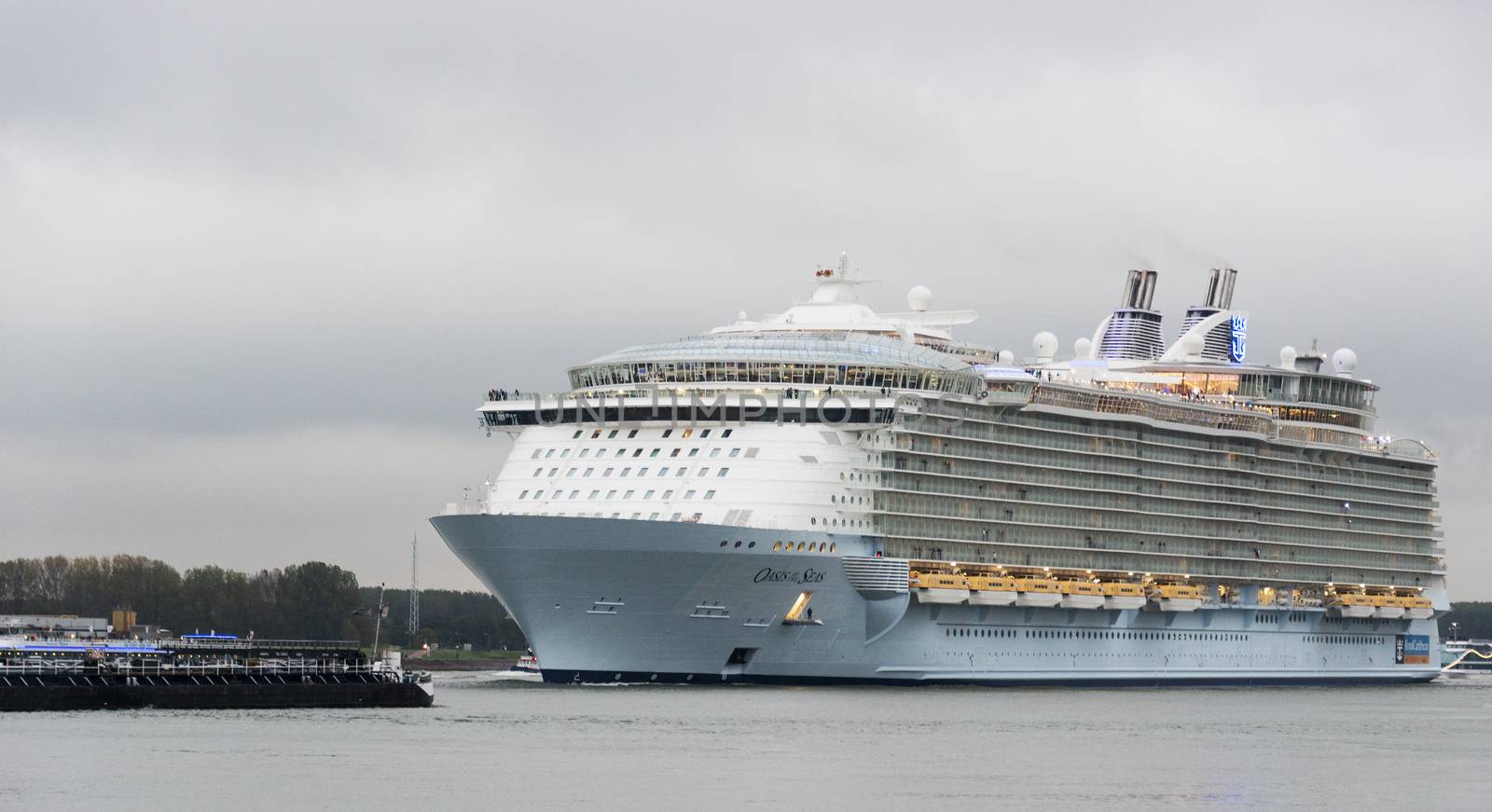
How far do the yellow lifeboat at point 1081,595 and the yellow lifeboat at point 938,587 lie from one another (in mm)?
6611

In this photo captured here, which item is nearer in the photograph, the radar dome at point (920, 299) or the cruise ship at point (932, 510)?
the cruise ship at point (932, 510)

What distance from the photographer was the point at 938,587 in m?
98.6

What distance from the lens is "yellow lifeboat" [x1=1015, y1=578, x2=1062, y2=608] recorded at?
103m

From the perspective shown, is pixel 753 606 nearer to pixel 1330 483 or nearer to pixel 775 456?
pixel 775 456

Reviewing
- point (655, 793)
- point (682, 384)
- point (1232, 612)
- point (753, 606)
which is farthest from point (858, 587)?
point (655, 793)

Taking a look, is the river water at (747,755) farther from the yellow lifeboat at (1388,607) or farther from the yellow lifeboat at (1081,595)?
the yellow lifeboat at (1388,607)

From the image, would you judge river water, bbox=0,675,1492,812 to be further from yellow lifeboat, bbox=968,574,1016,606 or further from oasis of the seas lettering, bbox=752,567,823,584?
yellow lifeboat, bbox=968,574,1016,606

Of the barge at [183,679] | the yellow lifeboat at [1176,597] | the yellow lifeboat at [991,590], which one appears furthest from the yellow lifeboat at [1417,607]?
the barge at [183,679]

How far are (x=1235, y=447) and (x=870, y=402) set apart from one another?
1104 inches

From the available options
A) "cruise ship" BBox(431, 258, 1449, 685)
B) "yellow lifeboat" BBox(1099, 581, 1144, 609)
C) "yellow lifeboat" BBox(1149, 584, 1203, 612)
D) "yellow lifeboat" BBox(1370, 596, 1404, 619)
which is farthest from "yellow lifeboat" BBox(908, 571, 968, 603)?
"yellow lifeboat" BBox(1370, 596, 1404, 619)

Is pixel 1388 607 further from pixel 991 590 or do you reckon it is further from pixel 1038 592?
pixel 991 590

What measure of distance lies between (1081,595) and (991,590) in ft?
20.1

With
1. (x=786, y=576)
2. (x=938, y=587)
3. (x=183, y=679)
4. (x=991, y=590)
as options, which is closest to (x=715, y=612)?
(x=786, y=576)

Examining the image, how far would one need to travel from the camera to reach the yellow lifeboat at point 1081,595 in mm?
105000
